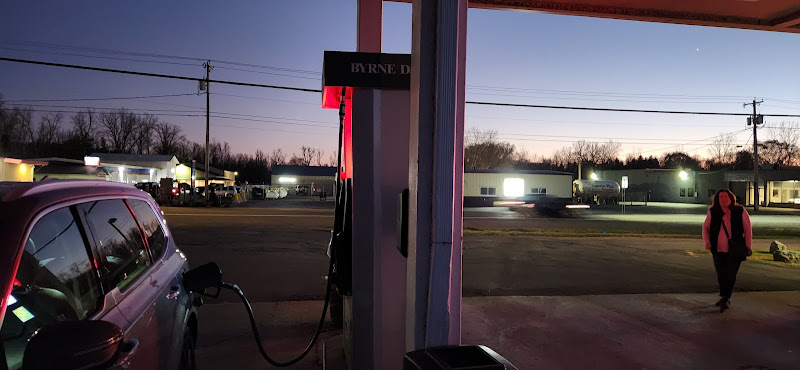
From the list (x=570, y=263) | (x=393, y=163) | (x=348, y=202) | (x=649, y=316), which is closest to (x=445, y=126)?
(x=393, y=163)

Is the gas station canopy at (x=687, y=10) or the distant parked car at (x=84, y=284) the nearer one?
the distant parked car at (x=84, y=284)

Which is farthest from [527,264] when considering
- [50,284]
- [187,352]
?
[50,284]


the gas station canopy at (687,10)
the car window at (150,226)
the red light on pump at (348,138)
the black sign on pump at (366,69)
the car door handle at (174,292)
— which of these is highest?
the gas station canopy at (687,10)

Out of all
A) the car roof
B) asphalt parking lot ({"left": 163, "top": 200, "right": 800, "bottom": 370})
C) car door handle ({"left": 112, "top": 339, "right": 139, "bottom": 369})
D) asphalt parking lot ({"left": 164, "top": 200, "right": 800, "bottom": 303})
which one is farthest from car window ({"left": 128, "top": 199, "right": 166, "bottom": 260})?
asphalt parking lot ({"left": 164, "top": 200, "right": 800, "bottom": 303})

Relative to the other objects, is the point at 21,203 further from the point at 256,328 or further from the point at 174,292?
the point at 256,328

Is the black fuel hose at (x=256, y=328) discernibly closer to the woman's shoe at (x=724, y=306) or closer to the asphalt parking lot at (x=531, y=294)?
the asphalt parking lot at (x=531, y=294)

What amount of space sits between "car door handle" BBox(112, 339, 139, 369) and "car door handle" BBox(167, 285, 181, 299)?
865mm

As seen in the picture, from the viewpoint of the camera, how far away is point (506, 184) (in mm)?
41812

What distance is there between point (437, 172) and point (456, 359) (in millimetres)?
1095

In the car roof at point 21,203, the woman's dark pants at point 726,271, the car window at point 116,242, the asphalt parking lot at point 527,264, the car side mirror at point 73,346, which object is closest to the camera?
the car side mirror at point 73,346

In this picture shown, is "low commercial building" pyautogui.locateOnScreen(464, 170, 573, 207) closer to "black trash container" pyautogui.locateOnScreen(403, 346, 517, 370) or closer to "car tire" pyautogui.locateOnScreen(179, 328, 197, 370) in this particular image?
"car tire" pyautogui.locateOnScreen(179, 328, 197, 370)

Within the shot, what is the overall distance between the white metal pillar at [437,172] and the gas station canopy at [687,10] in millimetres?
4353

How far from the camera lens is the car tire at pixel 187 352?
9.62 ft

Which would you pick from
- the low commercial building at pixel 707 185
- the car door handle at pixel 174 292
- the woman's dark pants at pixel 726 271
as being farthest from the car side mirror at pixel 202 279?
the low commercial building at pixel 707 185
